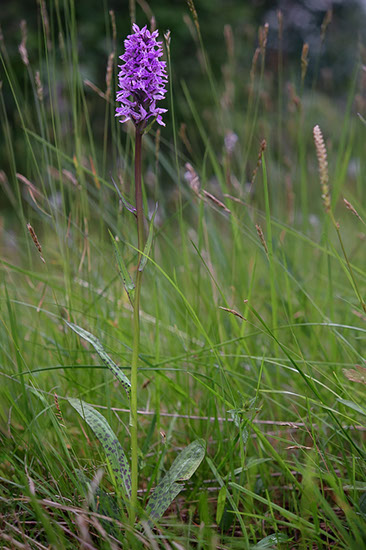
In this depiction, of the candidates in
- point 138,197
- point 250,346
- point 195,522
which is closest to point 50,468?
point 195,522

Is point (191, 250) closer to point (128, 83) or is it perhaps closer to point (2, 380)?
point (2, 380)

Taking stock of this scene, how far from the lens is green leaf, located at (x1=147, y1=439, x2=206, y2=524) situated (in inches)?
30.8

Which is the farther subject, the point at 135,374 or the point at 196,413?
the point at 196,413

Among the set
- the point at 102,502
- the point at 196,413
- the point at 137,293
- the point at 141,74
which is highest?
the point at 141,74

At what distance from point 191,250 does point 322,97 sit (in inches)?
270

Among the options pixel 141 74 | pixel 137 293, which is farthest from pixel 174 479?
pixel 141 74

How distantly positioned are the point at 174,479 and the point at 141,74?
0.67 meters

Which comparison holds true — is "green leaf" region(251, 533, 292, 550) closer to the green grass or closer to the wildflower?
the green grass

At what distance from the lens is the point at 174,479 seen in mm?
790

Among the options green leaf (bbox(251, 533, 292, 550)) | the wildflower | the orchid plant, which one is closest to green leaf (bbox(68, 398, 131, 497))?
the orchid plant

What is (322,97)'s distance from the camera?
7945 mm

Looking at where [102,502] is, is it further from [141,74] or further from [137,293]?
[141,74]

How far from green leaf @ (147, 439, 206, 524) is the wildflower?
22.2 inches

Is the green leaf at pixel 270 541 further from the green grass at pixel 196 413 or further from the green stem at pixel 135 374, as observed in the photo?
the green stem at pixel 135 374
